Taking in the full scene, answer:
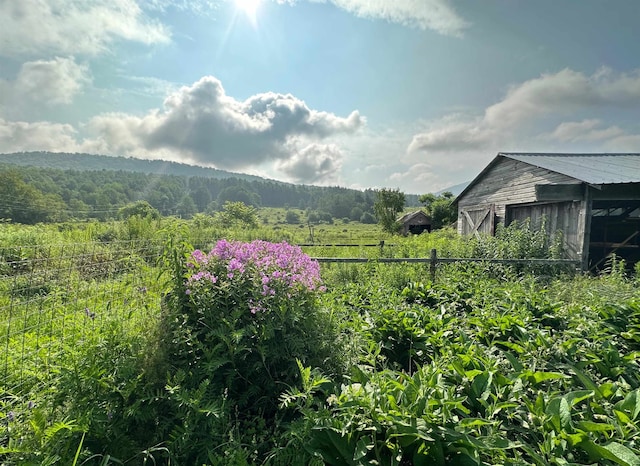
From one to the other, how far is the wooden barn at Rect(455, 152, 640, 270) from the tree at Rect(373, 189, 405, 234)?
19.6 meters

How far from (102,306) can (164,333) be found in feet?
4.51

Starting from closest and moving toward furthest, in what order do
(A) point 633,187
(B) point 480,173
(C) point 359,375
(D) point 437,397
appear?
(D) point 437,397
(C) point 359,375
(A) point 633,187
(B) point 480,173

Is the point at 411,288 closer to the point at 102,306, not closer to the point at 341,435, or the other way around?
the point at 341,435

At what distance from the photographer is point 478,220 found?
12664 millimetres

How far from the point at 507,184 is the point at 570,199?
317 centimetres

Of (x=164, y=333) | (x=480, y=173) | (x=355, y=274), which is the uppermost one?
(x=480, y=173)

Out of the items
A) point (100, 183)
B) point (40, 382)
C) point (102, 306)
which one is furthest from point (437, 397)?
point (100, 183)

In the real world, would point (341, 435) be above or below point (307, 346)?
below

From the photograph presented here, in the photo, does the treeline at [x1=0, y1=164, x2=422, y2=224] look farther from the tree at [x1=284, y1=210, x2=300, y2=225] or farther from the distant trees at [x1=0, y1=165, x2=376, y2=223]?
the tree at [x1=284, y1=210, x2=300, y2=225]

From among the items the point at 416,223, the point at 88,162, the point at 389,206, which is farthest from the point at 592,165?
the point at 88,162

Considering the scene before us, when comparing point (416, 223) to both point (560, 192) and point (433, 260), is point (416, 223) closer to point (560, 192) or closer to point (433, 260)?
point (560, 192)

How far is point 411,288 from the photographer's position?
4.67m

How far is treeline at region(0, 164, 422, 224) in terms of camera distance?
1135 inches

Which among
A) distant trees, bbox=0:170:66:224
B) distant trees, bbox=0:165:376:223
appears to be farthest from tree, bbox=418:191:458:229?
distant trees, bbox=0:170:66:224
